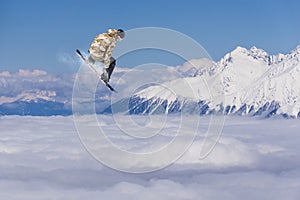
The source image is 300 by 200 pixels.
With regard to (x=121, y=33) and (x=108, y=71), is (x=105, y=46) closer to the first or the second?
(x=121, y=33)

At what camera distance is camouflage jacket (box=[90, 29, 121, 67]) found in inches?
1070

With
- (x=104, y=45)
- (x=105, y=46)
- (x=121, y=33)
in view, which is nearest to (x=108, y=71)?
(x=121, y=33)

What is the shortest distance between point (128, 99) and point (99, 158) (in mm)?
4410

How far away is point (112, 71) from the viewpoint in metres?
30.0

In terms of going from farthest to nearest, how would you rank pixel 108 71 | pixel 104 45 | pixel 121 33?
1. pixel 108 71
2. pixel 121 33
3. pixel 104 45

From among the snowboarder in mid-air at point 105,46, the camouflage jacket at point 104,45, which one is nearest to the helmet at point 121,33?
the snowboarder in mid-air at point 105,46

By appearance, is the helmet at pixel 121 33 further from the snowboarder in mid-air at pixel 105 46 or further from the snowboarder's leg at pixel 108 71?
the snowboarder's leg at pixel 108 71

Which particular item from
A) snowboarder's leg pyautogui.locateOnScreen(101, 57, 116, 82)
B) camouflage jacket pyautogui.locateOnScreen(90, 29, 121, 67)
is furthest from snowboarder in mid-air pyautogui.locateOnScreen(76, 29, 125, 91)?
snowboarder's leg pyautogui.locateOnScreen(101, 57, 116, 82)

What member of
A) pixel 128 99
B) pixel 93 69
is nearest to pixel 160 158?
pixel 128 99

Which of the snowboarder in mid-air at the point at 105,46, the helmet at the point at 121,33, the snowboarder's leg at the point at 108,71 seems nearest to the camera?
the snowboarder in mid-air at the point at 105,46

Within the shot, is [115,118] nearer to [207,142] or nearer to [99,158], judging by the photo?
[99,158]

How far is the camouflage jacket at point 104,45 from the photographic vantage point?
2717cm

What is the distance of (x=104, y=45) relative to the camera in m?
27.2

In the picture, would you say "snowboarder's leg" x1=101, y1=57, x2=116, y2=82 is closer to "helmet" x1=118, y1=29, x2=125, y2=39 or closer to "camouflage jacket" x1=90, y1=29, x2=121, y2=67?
"camouflage jacket" x1=90, y1=29, x2=121, y2=67
